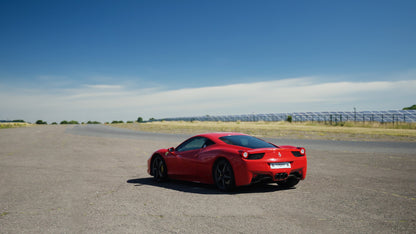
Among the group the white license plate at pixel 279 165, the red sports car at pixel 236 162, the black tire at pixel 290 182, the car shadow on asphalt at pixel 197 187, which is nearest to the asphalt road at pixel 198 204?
the car shadow on asphalt at pixel 197 187

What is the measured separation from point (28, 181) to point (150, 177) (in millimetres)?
2845

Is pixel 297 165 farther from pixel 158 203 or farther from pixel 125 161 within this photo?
pixel 125 161

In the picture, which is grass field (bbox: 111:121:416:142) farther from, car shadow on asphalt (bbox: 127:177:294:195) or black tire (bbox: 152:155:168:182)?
black tire (bbox: 152:155:168:182)

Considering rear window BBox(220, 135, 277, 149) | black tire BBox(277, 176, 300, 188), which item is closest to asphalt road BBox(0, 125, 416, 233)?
black tire BBox(277, 176, 300, 188)

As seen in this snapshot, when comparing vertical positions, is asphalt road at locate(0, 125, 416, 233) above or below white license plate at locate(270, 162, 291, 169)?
below

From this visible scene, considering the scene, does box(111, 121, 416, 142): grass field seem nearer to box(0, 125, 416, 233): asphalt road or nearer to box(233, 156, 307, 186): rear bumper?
box(0, 125, 416, 233): asphalt road

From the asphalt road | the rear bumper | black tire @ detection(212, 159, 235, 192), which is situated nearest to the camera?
the asphalt road

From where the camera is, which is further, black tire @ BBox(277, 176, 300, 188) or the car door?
the car door

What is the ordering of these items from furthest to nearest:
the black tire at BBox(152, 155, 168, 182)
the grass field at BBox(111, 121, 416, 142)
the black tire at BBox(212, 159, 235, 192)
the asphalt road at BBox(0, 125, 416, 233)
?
the grass field at BBox(111, 121, 416, 142) < the black tire at BBox(152, 155, 168, 182) < the black tire at BBox(212, 159, 235, 192) < the asphalt road at BBox(0, 125, 416, 233)

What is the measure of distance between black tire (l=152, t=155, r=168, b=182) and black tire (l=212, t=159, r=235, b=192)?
1726 mm

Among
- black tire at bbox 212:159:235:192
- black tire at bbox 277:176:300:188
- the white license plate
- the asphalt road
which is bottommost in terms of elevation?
the asphalt road

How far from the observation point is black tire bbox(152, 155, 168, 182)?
8.85 metres

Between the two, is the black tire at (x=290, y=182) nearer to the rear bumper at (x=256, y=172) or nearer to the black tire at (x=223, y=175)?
the rear bumper at (x=256, y=172)

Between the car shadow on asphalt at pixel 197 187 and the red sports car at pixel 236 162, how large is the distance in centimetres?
18
